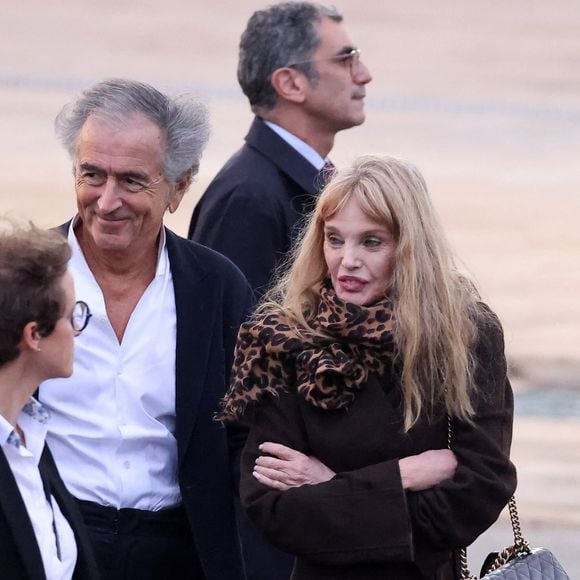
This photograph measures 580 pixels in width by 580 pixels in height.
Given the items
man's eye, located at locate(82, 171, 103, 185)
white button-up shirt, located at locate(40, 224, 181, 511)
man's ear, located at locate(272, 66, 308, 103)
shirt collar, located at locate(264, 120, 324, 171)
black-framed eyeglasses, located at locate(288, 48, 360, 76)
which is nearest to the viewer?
white button-up shirt, located at locate(40, 224, 181, 511)

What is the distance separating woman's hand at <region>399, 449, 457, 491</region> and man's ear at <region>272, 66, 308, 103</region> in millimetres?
2198

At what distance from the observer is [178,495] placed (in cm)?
389

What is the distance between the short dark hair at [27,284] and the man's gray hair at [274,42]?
2.53m

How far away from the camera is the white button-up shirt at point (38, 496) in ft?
9.56

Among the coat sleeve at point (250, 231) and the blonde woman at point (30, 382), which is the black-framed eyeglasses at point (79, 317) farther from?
the coat sleeve at point (250, 231)

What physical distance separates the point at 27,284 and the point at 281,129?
2.51 meters

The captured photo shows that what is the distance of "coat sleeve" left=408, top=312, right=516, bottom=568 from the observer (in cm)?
339

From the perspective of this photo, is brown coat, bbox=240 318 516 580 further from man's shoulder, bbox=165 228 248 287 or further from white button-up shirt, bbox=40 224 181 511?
man's shoulder, bbox=165 228 248 287

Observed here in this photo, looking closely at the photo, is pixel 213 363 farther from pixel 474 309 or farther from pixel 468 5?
pixel 468 5

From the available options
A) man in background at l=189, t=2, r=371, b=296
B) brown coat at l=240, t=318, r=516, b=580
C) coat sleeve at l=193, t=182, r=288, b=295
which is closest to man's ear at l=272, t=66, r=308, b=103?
man in background at l=189, t=2, r=371, b=296

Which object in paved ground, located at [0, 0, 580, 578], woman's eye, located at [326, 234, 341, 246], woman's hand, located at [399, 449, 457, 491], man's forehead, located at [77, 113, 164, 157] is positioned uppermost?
paved ground, located at [0, 0, 580, 578]

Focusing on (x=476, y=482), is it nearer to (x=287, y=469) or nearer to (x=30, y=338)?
(x=287, y=469)

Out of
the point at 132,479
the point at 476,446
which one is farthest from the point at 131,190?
the point at 476,446

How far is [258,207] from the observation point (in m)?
4.80
